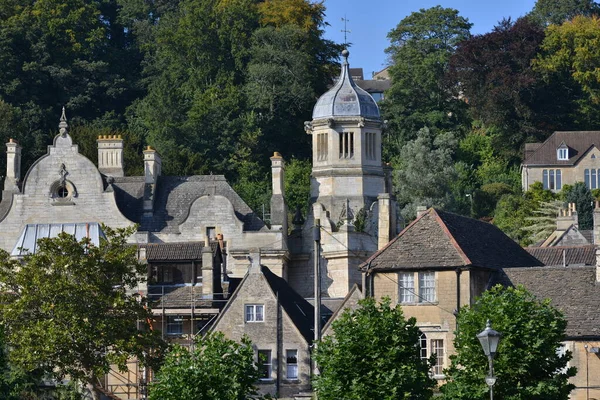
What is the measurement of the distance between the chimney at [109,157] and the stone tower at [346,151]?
10.1 m

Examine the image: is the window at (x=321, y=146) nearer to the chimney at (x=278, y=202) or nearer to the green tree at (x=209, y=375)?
the chimney at (x=278, y=202)

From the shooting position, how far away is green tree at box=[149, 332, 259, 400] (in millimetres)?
65625

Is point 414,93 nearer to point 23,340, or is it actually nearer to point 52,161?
point 52,161

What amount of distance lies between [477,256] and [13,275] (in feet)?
56.3

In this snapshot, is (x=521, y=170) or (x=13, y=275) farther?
(x=521, y=170)

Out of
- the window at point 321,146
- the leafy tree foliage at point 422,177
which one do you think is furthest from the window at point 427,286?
the leafy tree foliage at point 422,177

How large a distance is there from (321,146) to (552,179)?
2758 cm

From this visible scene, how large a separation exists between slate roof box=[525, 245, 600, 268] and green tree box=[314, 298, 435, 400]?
21482 millimetres

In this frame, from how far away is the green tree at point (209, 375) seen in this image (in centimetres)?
6562

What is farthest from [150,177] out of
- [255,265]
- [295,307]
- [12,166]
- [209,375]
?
[209,375]

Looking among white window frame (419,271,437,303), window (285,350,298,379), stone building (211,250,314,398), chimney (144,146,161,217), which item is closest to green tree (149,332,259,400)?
white window frame (419,271,437,303)

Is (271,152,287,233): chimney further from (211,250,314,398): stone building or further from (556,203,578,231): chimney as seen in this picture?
(211,250,314,398): stone building

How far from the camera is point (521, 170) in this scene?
439 feet

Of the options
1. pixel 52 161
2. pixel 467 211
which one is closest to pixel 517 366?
pixel 52 161
